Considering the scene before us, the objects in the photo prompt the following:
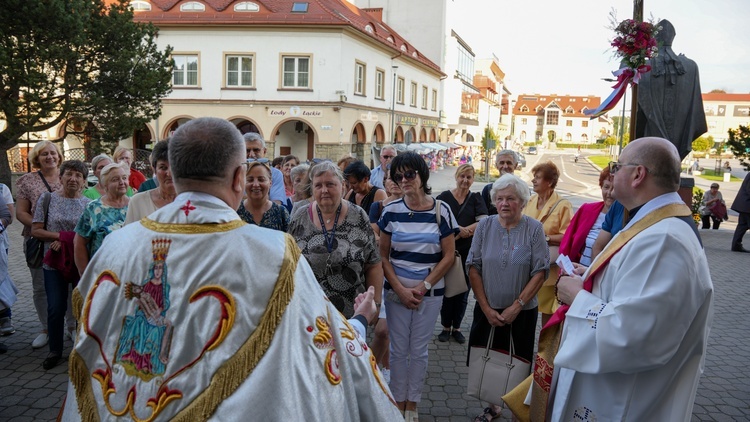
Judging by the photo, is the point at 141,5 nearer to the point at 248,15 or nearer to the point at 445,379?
the point at 248,15

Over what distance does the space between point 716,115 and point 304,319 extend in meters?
142

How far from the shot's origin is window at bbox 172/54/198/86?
2997 cm

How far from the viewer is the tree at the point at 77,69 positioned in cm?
1841

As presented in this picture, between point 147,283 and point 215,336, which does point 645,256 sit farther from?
point 147,283

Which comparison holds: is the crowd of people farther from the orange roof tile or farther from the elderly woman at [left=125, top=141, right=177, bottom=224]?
the orange roof tile

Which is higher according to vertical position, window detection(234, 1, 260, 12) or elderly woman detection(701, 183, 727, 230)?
window detection(234, 1, 260, 12)

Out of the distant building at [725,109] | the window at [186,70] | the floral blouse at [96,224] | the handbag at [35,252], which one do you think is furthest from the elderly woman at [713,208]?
the distant building at [725,109]

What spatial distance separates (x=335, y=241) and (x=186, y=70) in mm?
28849

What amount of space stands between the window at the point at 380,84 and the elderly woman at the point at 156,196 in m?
31.7

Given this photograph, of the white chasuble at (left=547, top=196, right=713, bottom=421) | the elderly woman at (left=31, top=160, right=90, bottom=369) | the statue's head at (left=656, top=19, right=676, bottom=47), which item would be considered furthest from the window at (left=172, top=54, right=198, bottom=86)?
the white chasuble at (left=547, top=196, right=713, bottom=421)

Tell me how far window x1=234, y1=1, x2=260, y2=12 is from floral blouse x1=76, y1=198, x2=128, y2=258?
1088 inches

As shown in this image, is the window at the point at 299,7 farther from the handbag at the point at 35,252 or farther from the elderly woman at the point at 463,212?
the handbag at the point at 35,252

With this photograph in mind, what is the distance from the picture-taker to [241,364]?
179 centimetres

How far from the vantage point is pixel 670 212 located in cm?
273
